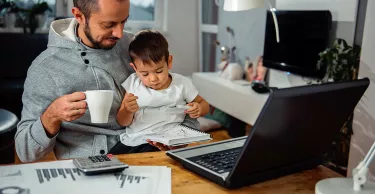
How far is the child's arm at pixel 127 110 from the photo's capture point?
136 cm

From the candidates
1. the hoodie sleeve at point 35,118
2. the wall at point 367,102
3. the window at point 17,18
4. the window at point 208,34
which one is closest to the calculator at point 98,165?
the hoodie sleeve at point 35,118

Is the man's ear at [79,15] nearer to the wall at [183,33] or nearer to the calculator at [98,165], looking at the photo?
the calculator at [98,165]

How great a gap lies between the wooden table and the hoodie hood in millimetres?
547

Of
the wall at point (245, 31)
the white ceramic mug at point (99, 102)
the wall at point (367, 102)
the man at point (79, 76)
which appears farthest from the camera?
the wall at point (245, 31)

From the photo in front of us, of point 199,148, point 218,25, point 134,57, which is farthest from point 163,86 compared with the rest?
point 218,25

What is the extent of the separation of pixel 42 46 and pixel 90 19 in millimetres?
3052

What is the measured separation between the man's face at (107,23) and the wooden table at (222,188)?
52 cm

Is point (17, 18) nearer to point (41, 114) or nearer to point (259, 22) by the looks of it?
point (259, 22)

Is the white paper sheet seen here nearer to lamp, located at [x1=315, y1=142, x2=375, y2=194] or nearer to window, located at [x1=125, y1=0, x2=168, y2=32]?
lamp, located at [x1=315, y1=142, x2=375, y2=194]

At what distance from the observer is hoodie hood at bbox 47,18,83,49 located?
147 centimetres

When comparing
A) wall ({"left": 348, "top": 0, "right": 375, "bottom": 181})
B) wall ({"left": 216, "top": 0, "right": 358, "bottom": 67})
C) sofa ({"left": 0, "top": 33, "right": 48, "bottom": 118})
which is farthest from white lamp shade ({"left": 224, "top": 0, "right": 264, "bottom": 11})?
sofa ({"left": 0, "top": 33, "right": 48, "bottom": 118})

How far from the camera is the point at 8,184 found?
0.87 metres

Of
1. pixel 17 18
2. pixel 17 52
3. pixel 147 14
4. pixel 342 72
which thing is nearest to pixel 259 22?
pixel 342 72

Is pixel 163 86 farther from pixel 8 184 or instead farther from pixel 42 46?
pixel 42 46
